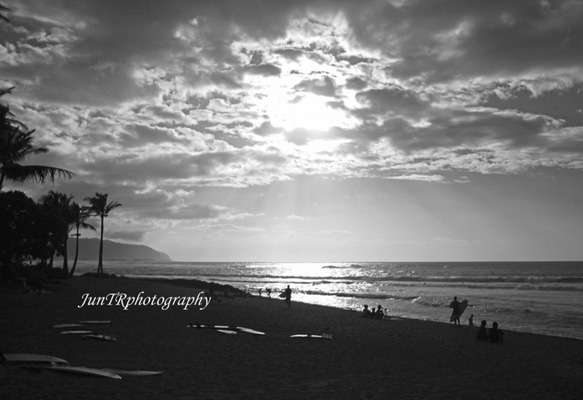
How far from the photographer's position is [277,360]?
40.9ft

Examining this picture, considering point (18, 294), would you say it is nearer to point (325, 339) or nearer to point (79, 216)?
point (325, 339)

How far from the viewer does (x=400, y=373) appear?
457 inches

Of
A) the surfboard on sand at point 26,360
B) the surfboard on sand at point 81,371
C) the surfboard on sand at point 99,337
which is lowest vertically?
the surfboard on sand at point 99,337

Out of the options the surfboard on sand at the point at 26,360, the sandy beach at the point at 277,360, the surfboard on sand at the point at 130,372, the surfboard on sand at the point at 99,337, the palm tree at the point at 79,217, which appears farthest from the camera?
the palm tree at the point at 79,217

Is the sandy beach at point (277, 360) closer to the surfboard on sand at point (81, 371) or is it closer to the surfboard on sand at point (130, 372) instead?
the surfboard on sand at point (81, 371)

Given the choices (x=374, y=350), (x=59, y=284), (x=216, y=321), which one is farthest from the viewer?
(x=59, y=284)

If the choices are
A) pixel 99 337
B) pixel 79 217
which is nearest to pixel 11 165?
pixel 99 337

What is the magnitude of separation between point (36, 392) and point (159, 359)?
14.5 feet

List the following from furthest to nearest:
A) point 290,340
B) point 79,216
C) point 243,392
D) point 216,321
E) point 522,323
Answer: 1. point 79,216
2. point 522,323
3. point 216,321
4. point 290,340
5. point 243,392

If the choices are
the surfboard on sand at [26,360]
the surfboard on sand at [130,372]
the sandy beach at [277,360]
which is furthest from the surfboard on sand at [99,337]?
the surfboard on sand at [26,360]

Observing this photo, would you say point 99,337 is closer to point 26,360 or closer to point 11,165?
point 26,360

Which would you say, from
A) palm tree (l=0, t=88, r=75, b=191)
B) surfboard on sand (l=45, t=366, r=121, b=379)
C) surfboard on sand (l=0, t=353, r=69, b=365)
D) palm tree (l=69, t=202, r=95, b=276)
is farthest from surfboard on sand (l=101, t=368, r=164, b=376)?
palm tree (l=69, t=202, r=95, b=276)

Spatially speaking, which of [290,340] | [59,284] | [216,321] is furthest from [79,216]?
[290,340]

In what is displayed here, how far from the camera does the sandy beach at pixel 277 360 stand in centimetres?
873
